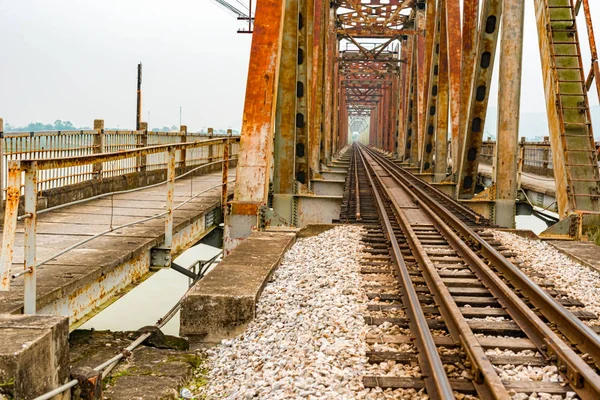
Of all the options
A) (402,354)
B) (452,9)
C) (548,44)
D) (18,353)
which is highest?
(452,9)

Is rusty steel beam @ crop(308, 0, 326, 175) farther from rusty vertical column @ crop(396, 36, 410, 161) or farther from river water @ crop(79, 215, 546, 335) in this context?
rusty vertical column @ crop(396, 36, 410, 161)

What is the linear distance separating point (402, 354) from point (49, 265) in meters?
3.42

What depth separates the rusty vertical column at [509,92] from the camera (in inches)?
475

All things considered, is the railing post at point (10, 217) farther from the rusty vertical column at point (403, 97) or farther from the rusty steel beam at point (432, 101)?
the rusty vertical column at point (403, 97)

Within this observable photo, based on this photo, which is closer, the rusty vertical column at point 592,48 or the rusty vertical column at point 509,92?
the rusty vertical column at point 592,48

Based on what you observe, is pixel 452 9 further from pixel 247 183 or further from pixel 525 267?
pixel 525 267

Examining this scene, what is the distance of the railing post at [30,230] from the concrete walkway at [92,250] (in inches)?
16.0

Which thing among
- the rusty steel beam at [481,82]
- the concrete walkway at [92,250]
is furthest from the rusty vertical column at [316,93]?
the concrete walkway at [92,250]

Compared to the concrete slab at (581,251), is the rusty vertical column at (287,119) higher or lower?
higher

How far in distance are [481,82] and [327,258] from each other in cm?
786

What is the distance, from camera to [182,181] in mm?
17359

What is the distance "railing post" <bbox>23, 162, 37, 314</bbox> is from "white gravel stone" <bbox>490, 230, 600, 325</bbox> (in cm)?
434

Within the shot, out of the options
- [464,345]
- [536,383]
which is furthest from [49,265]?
[536,383]

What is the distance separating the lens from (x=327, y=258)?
7.68 m
